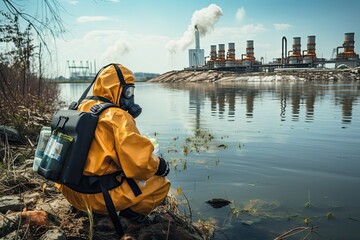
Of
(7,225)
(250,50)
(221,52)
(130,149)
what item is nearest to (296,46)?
(250,50)

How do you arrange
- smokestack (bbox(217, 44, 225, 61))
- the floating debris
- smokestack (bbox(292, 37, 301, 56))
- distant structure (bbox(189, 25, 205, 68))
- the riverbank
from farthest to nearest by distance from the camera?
1. distant structure (bbox(189, 25, 205, 68))
2. smokestack (bbox(217, 44, 225, 61))
3. smokestack (bbox(292, 37, 301, 56))
4. the floating debris
5. the riverbank

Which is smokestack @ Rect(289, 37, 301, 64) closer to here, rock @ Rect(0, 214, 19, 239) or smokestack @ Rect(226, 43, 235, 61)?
smokestack @ Rect(226, 43, 235, 61)

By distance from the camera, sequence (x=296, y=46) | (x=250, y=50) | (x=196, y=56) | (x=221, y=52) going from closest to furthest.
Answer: (x=296, y=46) < (x=250, y=50) < (x=221, y=52) < (x=196, y=56)

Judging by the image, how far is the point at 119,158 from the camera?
3125mm

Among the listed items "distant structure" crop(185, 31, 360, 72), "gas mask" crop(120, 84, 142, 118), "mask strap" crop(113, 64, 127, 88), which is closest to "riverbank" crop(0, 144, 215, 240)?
"gas mask" crop(120, 84, 142, 118)

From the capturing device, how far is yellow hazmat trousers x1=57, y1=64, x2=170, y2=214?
3.10 m

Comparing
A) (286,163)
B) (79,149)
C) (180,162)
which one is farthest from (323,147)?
(79,149)

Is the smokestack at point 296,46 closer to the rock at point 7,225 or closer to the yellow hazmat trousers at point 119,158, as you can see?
the yellow hazmat trousers at point 119,158

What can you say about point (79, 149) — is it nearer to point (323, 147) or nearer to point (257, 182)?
point (257, 182)

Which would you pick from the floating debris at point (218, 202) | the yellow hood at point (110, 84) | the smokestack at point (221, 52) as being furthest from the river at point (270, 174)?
the smokestack at point (221, 52)

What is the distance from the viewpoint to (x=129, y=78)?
3.60 m

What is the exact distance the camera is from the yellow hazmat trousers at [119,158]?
3.10m

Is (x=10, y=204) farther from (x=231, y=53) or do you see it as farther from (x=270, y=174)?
(x=231, y=53)

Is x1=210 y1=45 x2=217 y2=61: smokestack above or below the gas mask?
above
